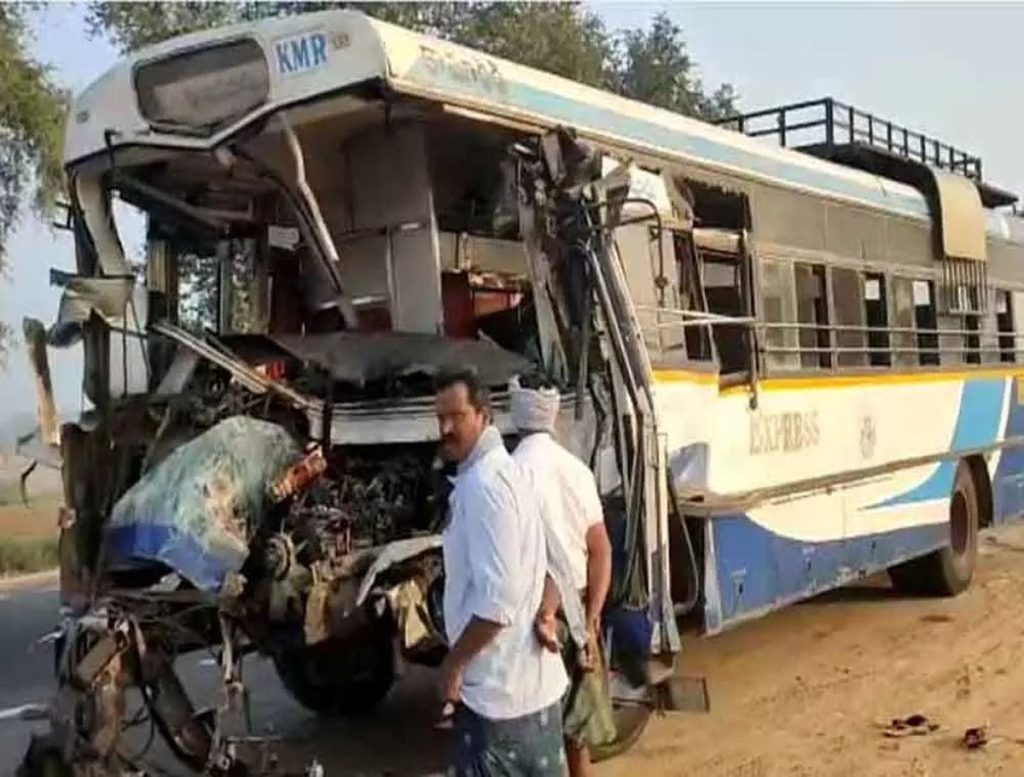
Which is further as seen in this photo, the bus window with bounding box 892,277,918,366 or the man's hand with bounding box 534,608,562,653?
the bus window with bounding box 892,277,918,366

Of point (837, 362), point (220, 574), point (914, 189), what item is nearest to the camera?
point (220, 574)

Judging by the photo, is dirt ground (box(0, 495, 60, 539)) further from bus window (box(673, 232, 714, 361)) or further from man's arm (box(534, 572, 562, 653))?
man's arm (box(534, 572, 562, 653))

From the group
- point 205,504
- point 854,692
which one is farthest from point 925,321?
point 205,504

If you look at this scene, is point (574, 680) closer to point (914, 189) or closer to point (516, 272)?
point (516, 272)

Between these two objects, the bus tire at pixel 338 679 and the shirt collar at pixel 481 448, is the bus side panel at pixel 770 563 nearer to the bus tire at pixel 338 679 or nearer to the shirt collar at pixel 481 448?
the bus tire at pixel 338 679

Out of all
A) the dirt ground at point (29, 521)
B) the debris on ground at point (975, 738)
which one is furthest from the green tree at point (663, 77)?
the debris on ground at point (975, 738)

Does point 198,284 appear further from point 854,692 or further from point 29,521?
point 29,521

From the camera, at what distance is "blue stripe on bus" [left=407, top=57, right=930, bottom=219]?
6.66m

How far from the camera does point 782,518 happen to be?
8695mm

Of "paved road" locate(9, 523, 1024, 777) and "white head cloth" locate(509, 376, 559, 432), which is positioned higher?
"white head cloth" locate(509, 376, 559, 432)

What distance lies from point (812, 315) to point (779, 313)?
22.8 inches

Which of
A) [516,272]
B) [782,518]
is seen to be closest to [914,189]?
[782,518]

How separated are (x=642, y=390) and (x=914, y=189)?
586 centimetres

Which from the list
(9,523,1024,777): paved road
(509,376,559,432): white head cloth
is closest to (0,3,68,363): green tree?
(9,523,1024,777): paved road
